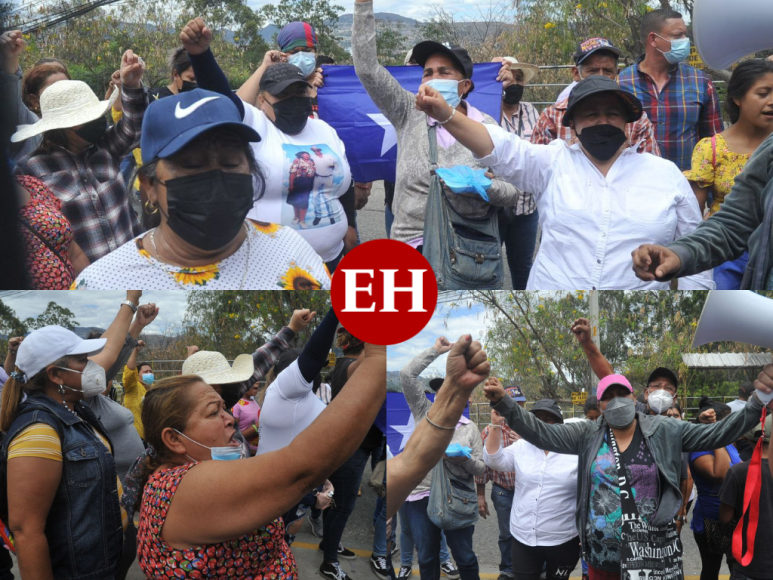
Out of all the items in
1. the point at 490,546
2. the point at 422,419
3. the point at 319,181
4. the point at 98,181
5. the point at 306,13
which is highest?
the point at 306,13

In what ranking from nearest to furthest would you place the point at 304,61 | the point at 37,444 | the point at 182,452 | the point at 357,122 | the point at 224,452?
the point at 182,452 → the point at 224,452 → the point at 37,444 → the point at 304,61 → the point at 357,122

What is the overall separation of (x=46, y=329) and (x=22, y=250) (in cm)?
52

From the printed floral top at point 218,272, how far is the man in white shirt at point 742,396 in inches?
66.3

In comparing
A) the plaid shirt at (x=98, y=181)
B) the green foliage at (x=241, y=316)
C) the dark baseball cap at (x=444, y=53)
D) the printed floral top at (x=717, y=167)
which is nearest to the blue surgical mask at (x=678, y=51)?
the printed floral top at (x=717, y=167)

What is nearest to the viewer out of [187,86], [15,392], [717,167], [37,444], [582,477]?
[37,444]

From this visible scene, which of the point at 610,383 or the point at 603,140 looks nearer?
the point at 610,383

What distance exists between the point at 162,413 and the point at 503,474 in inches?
55.0

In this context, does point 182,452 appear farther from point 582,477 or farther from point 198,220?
point 582,477

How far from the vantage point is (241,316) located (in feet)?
11.3

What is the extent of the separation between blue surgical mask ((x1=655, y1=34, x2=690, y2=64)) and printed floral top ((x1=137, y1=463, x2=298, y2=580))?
3336 millimetres

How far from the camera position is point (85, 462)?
3.09m

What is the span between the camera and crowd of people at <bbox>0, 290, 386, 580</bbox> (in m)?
2.49

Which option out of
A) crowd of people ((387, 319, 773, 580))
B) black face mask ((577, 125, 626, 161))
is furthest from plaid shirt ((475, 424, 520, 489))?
black face mask ((577, 125, 626, 161))

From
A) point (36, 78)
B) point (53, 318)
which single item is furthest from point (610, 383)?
point (36, 78)
